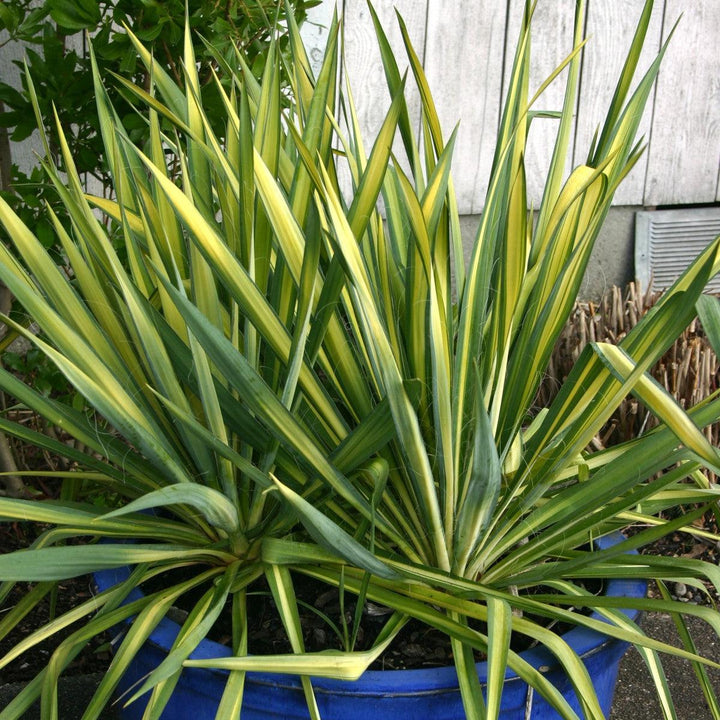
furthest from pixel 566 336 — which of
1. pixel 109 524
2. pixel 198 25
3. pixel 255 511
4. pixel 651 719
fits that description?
pixel 109 524

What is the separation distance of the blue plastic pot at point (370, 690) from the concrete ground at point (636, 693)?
47 centimetres

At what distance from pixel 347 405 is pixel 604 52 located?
203 cm

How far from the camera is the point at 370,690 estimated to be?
0.87 metres

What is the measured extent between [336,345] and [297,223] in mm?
164

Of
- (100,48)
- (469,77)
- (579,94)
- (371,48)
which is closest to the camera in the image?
(100,48)

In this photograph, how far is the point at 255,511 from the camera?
1.03m

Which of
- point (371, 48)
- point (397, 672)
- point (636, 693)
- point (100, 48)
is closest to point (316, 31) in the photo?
point (371, 48)

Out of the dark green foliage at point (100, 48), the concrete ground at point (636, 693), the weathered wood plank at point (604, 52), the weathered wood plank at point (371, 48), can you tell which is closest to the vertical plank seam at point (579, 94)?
the weathered wood plank at point (604, 52)

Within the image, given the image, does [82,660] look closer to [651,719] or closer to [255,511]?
[255,511]

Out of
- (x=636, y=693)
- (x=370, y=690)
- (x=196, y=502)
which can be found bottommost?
(x=636, y=693)

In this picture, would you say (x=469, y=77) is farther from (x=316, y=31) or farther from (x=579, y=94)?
(x=316, y=31)

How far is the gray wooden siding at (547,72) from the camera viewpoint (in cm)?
250

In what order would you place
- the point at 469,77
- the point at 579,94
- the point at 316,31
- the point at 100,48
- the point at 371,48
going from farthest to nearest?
the point at 579,94 → the point at 469,77 → the point at 371,48 → the point at 316,31 → the point at 100,48

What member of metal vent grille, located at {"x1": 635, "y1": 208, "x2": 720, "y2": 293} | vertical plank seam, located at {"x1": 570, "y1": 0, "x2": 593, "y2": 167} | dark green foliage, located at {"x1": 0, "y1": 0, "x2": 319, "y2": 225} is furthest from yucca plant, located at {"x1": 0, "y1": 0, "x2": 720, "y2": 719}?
metal vent grille, located at {"x1": 635, "y1": 208, "x2": 720, "y2": 293}
